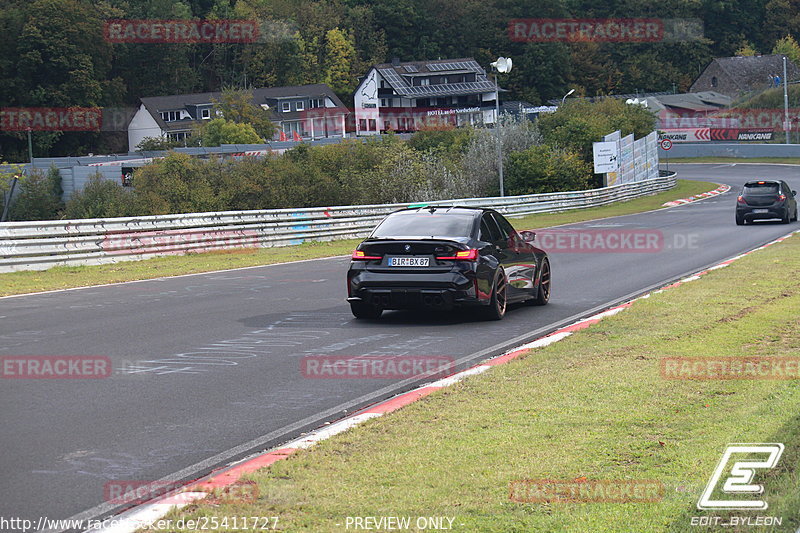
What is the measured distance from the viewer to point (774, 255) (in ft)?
71.8

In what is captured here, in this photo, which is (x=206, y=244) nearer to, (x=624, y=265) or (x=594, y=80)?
(x=624, y=265)

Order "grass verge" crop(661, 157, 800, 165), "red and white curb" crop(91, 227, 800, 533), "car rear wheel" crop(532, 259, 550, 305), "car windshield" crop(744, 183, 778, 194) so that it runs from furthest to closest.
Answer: "grass verge" crop(661, 157, 800, 165), "car windshield" crop(744, 183, 778, 194), "car rear wheel" crop(532, 259, 550, 305), "red and white curb" crop(91, 227, 800, 533)

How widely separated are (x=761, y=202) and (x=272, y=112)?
319 ft

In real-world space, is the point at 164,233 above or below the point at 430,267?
above

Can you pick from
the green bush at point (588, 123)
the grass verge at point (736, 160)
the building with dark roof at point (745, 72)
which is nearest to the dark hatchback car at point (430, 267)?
the green bush at point (588, 123)

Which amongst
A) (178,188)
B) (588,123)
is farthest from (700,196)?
(178,188)

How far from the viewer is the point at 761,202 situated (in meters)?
35.3

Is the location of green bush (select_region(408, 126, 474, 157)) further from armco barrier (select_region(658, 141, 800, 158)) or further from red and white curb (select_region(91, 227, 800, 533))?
red and white curb (select_region(91, 227, 800, 533))

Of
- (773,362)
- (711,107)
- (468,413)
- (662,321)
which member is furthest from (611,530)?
(711,107)

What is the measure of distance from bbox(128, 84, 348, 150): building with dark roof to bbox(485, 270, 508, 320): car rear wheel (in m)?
108

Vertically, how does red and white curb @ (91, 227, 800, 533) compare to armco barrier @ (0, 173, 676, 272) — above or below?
below

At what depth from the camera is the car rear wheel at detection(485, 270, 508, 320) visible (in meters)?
13.6

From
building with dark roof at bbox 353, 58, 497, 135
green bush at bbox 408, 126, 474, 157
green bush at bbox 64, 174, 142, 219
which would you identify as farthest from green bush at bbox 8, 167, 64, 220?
building with dark roof at bbox 353, 58, 497, 135

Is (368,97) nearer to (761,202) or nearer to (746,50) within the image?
(746,50)
